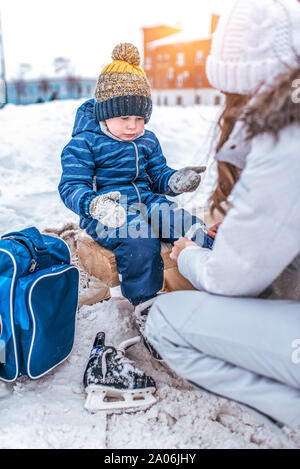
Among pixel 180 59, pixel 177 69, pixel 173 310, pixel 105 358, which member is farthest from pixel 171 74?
pixel 173 310

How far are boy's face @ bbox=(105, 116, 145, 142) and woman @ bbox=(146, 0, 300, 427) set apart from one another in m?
0.79

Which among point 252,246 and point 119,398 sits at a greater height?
point 252,246

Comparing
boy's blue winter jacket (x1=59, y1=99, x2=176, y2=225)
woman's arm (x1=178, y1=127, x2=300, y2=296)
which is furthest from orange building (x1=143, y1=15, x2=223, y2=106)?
woman's arm (x1=178, y1=127, x2=300, y2=296)

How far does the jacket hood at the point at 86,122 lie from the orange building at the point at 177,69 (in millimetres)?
20907

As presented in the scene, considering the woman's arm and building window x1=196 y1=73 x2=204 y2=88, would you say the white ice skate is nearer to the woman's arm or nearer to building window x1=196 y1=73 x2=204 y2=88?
the woman's arm

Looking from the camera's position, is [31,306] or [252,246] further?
[31,306]

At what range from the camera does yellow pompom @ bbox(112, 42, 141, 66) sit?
1.91 meters

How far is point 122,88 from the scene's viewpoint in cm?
184

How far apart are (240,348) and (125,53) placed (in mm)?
1528

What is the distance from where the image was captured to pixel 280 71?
3.25 feet

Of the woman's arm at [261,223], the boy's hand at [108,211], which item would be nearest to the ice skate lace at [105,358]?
the boy's hand at [108,211]

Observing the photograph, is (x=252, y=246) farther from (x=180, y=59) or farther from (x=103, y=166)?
(x=180, y=59)

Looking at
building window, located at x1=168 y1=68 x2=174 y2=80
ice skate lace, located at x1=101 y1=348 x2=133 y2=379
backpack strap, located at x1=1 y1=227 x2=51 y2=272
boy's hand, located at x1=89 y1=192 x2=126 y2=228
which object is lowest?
ice skate lace, located at x1=101 y1=348 x2=133 y2=379

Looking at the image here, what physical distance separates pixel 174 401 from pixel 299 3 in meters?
1.38
